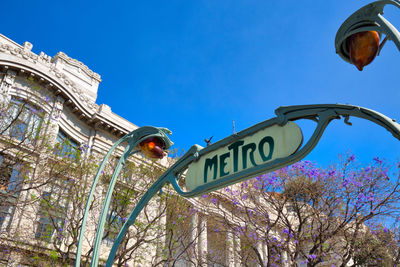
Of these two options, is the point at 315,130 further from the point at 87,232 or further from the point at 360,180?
the point at 87,232

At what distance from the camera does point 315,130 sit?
346 centimetres

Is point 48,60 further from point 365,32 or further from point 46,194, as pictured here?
point 365,32

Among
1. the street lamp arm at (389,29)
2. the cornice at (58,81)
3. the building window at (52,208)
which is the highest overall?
the cornice at (58,81)

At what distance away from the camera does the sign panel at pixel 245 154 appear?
11.8 feet

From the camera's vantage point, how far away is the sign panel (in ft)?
11.8

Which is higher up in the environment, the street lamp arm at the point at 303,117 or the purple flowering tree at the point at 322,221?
the purple flowering tree at the point at 322,221

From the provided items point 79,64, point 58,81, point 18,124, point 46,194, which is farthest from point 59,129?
point 79,64

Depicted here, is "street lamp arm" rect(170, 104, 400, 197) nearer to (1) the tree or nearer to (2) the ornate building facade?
(1) the tree

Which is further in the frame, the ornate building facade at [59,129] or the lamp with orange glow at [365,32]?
the ornate building facade at [59,129]

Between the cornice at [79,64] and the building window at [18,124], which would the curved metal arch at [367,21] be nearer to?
the building window at [18,124]

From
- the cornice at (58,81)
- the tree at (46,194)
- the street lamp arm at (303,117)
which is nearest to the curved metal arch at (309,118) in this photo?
the street lamp arm at (303,117)

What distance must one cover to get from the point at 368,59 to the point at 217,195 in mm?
20938

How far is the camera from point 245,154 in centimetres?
389

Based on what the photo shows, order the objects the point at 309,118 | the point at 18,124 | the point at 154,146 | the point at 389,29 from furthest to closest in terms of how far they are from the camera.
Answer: the point at 18,124
the point at 154,146
the point at 309,118
the point at 389,29
